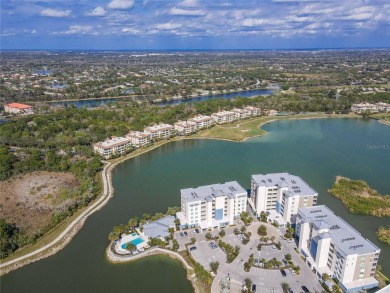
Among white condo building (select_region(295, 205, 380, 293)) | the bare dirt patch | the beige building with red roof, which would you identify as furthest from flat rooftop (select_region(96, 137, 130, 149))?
the beige building with red roof

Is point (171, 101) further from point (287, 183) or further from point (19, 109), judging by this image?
point (287, 183)

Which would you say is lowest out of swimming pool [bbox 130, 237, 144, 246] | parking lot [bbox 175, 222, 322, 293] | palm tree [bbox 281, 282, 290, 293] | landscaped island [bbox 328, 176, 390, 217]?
parking lot [bbox 175, 222, 322, 293]

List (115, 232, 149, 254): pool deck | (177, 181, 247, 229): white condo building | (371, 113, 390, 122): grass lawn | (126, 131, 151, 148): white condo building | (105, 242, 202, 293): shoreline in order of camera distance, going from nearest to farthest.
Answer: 1. (105, 242, 202, 293): shoreline
2. (115, 232, 149, 254): pool deck
3. (177, 181, 247, 229): white condo building
4. (126, 131, 151, 148): white condo building
5. (371, 113, 390, 122): grass lawn

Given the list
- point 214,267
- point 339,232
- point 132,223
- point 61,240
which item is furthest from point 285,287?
point 61,240

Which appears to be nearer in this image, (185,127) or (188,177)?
(188,177)

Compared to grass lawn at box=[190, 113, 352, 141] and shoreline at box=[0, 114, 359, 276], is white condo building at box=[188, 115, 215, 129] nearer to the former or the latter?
grass lawn at box=[190, 113, 352, 141]

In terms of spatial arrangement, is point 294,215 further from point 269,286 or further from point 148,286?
point 148,286

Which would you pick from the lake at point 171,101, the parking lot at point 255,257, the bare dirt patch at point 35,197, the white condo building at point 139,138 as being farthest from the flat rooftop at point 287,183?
the lake at point 171,101

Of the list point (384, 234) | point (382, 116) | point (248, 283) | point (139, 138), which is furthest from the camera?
point (382, 116)
